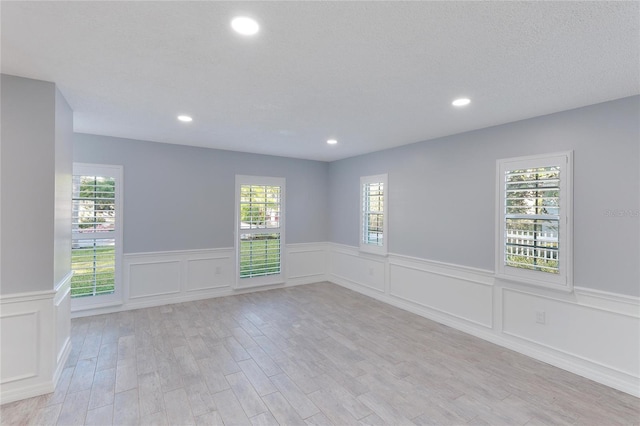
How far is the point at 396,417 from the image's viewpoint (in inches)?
85.7

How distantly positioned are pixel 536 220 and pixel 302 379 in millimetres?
2832

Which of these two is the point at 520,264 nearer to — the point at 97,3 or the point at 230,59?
the point at 230,59

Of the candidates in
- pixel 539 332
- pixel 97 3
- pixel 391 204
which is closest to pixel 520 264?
pixel 539 332

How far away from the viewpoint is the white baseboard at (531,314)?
8.46 feet

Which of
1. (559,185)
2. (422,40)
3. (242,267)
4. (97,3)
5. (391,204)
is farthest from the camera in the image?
(242,267)

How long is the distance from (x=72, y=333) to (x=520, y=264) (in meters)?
5.22

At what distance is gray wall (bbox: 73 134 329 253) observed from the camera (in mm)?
4402

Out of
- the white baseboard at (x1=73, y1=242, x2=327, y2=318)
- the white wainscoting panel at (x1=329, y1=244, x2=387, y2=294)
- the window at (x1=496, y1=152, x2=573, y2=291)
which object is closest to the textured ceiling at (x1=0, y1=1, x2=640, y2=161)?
the window at (x1=496, y1=152, x2=573, y2=291)

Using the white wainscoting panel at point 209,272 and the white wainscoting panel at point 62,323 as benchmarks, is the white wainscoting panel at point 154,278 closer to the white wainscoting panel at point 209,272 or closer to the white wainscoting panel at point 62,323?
the white wainscoting panel at point 209,272

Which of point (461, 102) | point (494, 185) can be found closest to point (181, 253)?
point (461, 102)

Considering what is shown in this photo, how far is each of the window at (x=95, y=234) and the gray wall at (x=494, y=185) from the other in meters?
3.84

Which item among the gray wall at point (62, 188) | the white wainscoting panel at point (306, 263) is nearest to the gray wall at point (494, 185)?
the white wainscoting panel at point (306, 263)

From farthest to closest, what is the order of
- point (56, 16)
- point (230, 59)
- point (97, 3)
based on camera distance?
point (230, 59) → point (56, 16) → point (97, 3)

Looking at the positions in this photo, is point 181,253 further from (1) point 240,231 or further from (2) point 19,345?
(2) point 19,345
